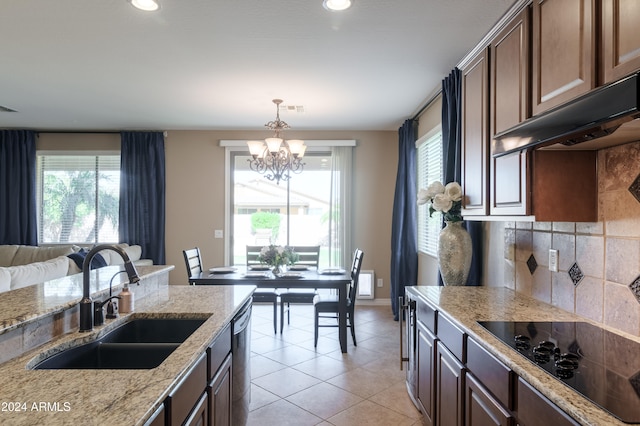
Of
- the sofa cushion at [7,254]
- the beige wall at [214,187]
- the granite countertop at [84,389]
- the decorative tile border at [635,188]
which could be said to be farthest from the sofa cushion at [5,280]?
the decorative tile border at [635,188]

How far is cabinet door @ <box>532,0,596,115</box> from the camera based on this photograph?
1.30m

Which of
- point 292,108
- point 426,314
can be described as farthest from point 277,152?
point 426,314

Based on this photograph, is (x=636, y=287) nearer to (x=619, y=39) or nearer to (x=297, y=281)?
(x=619, y=39)

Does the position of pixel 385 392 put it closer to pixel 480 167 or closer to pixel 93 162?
pixel 480 167

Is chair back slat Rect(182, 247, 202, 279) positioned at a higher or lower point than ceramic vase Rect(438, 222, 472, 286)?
lower

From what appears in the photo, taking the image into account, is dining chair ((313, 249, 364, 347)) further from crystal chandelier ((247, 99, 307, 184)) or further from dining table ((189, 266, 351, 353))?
crystal chandelier ((247, 99, 307, 184))

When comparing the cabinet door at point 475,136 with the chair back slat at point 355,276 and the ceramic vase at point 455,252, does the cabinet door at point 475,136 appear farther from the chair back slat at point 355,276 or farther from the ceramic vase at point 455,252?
the chair back slat at point 355,276

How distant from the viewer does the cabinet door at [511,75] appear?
170 cm

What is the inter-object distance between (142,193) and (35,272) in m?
2.46

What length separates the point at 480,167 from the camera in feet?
7.08

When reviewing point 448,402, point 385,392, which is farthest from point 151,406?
point 385,392

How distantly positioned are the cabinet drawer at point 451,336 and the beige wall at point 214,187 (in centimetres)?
354

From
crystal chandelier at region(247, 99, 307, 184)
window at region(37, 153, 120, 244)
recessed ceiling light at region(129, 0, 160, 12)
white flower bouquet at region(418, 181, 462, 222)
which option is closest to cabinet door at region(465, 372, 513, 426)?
white flower bouquet at region(418, 181, 462, 222)

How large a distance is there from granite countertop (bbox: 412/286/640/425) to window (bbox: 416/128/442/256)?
1.67m
